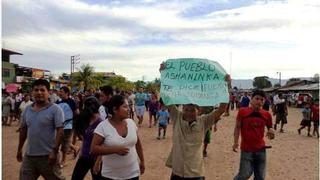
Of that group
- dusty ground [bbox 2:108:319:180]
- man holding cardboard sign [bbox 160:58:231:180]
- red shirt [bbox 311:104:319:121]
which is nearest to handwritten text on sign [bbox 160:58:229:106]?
man holding cardboard sign [bbox 160:58:231:180]

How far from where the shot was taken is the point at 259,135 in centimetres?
618

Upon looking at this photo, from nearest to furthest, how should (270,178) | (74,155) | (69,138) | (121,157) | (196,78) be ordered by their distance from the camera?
(121,157) < (196,78) < (270,178) < (69,138) < (74,155)

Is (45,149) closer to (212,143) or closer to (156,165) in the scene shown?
(156,165)

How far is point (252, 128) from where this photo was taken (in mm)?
6180

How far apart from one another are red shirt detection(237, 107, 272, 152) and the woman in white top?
2.11m

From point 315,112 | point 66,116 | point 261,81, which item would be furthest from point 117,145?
point 261,81

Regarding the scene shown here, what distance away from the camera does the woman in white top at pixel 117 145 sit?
171 inches

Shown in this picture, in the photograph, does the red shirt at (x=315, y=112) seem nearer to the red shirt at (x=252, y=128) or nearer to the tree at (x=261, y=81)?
the red shirt at (x=252, y=128)

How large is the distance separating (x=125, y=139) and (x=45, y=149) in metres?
1.33

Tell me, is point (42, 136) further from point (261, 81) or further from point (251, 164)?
point (261, 81)

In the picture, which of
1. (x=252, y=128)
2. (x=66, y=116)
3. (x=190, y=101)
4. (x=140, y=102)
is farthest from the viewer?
(x=140, y=102)

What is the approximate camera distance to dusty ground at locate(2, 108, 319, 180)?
27.8 feet

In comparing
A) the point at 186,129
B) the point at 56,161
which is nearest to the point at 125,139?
the point at 186,129

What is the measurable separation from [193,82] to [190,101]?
401mm
